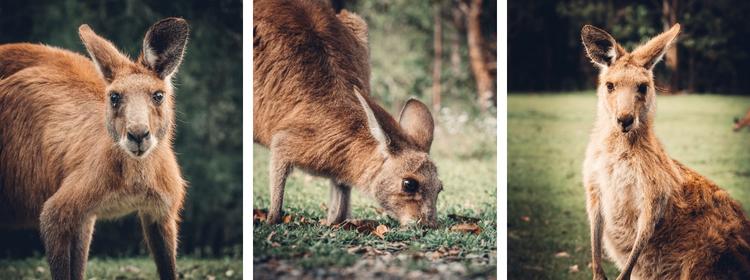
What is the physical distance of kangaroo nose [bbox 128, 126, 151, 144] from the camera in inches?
195

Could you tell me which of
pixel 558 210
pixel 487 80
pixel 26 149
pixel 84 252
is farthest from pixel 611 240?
pixel 26 149

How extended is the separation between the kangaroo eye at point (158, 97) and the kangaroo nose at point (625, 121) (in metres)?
2.43

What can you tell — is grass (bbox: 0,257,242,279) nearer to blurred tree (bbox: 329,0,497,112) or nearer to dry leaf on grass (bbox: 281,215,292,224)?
dry leaf on grass (bbox: 281,215,292,224)

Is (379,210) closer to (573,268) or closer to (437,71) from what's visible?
(437,71)

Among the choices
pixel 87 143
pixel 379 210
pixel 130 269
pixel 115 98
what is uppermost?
pixel 115 98

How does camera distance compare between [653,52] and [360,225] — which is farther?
[360,225]

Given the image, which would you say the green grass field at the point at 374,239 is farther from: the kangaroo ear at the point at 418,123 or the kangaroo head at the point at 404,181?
the kangaroo ear at the point at 418,123

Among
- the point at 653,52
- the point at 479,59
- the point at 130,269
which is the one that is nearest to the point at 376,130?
the point at 479,59

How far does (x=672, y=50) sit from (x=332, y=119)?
2225 mm

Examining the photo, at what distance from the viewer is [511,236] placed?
6.40m

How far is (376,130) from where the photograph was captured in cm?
561

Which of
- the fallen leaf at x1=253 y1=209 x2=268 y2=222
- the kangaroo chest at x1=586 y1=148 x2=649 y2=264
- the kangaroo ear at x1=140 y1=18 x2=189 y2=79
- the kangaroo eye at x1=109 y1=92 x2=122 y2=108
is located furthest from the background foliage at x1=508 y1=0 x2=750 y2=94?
the kangaroo eye at x1=109 y1=92 x2=122 y2=108

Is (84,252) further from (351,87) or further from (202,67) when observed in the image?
(202,67)

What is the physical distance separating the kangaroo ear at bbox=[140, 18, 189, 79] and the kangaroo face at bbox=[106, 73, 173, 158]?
93 millimetres
